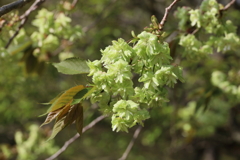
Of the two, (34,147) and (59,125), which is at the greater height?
(59,125)

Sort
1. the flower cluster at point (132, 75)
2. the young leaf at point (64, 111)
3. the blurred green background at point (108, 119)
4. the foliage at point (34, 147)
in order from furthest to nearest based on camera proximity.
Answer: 1. the blurred green background at point (108, 119)
2. the foliage at point (34, 147)
3. the young leaf at point (64, 111)
4. the flower cluster at point (132, 75)

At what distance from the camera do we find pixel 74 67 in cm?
141

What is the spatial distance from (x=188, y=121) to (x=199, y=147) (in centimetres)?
185

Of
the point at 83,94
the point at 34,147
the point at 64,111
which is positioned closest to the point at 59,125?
the point at 64,111

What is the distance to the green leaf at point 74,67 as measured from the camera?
1394 mm

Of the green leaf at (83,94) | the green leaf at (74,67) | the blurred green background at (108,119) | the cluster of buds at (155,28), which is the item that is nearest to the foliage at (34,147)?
the blurred green background at (108,119)

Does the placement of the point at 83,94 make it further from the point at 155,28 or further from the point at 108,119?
the point at 108,119

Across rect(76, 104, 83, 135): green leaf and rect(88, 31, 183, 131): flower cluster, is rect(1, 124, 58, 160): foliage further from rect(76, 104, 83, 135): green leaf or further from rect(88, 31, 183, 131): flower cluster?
rect(88, 31, 183, 131): flower cluster

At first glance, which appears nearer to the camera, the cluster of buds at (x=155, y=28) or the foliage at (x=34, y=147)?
the cluster of buds at (x=155, y=28)

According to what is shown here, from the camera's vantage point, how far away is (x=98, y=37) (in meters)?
4.39

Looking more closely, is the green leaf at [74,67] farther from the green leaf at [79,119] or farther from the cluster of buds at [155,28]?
the cluster of buds at [155,28]

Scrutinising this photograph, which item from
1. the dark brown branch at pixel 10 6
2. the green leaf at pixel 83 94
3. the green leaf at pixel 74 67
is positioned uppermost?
the dark brown branch at pixel 10 6

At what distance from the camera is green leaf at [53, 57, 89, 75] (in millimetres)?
1394

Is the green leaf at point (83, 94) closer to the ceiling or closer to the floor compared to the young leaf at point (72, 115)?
closer to the ceiling
